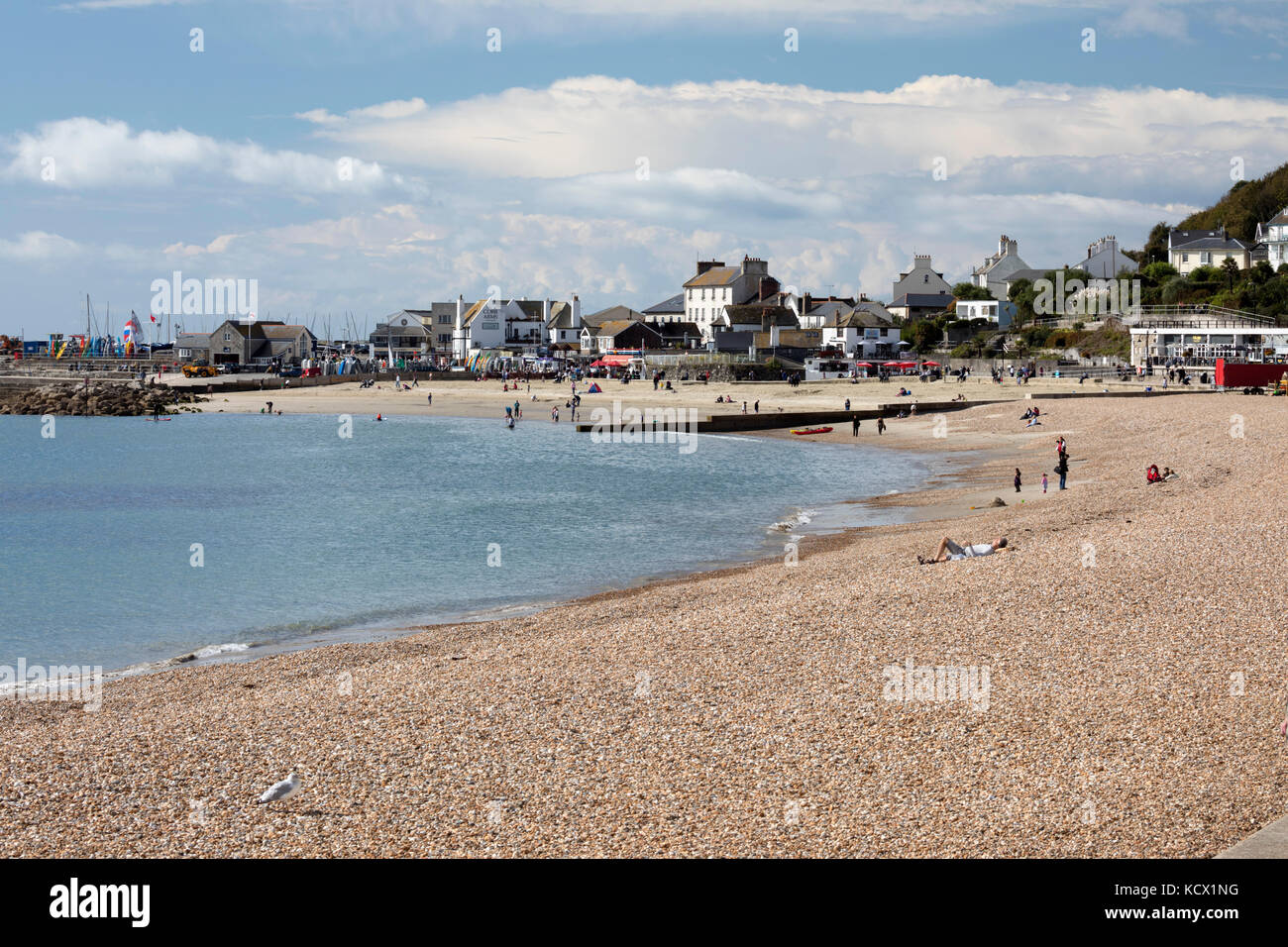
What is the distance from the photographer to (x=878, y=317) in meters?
113

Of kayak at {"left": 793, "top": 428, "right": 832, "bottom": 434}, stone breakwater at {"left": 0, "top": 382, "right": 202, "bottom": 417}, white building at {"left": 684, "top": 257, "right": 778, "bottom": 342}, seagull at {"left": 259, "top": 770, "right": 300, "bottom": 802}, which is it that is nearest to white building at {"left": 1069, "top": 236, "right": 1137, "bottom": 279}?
white building at {"left": 684, "top": 257, "right": 778, "bottom": 342}

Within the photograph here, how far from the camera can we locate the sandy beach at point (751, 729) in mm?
9672

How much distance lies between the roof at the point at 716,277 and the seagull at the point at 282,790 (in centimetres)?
12102

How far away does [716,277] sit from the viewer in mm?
131500

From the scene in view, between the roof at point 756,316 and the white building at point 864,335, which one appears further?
the roof at point 756,316

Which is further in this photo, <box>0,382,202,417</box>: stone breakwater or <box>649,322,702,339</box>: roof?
<box>649,322,702,339</box>: roof

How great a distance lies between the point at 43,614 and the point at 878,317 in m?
98.1

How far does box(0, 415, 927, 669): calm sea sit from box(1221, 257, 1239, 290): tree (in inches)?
1961

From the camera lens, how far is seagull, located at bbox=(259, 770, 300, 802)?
1095 cm

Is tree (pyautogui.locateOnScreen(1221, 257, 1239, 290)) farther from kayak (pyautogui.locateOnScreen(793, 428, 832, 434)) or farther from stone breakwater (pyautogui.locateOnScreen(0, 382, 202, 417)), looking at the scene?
stone breakwater (pyautogui.locateOnScreen(0, 382, 202, 417))

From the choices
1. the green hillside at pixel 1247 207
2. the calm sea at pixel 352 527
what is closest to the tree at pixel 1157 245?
the green hillside at pixel 1247 207

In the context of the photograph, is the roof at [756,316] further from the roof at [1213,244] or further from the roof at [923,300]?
the roof at [1213,244]
